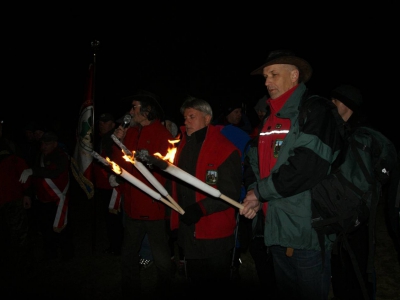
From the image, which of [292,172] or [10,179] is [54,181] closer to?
[10,179]

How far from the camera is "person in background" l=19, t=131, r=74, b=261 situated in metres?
5.67

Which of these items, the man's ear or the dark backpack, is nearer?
the dark backpack

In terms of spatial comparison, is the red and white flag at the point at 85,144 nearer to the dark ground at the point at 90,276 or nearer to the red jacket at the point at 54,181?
the red jacket at the point at 54,181

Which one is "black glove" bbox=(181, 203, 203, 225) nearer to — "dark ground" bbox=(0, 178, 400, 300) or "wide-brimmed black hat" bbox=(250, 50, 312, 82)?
"wide-brimmed black hat" bbox=(250, 50, 312, 82)

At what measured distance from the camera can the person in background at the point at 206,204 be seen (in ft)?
11.3

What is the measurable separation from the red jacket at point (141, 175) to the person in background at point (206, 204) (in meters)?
0.49

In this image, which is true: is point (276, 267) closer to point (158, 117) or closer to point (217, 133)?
point (217, 133)

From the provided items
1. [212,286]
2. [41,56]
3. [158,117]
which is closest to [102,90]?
[41,56]

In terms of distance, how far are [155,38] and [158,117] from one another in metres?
21.6

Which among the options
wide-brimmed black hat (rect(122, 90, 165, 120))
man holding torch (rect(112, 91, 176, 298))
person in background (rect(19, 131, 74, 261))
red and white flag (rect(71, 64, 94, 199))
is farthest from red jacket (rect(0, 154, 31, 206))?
wide-brimmed black hat (rect(122, 90, 165, 120))

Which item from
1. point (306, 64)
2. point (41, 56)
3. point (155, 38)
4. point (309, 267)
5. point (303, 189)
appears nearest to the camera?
point (303, 189)

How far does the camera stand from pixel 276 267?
2.91 meters

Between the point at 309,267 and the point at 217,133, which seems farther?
the point at 217,133

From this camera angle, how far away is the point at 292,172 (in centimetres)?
242
